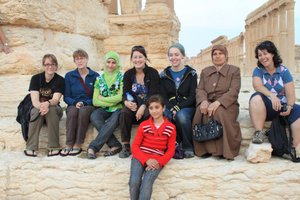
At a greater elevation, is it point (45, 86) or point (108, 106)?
point (45, 86)

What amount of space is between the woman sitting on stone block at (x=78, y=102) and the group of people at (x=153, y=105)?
0.04ft

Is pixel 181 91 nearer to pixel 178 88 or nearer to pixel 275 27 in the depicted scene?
pixel 178 88

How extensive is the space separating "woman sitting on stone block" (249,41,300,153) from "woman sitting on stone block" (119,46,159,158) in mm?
1079

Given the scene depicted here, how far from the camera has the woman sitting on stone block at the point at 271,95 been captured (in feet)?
11.6

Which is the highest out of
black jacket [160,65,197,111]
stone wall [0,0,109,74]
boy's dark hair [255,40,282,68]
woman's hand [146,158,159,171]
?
stone wall [0,0,109,74]

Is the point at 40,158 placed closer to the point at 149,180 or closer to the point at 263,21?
the point at 149,180

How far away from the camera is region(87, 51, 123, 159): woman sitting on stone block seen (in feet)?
12.5

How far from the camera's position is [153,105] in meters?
3.51

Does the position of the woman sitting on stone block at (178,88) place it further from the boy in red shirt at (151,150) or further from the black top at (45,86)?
the black top at (45,86)

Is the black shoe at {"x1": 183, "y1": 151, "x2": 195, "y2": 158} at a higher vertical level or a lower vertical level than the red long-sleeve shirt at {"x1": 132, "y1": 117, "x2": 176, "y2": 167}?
lower

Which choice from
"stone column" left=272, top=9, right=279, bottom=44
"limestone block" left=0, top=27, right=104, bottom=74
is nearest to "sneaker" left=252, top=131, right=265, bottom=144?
"limestone block" left=0, top=27, right=104, bottom=74

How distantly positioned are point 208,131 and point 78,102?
152 cm

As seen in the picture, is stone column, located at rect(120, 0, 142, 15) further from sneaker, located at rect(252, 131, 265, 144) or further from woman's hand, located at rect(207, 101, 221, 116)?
sneaker, located at rect(252, 131, 265, 144)

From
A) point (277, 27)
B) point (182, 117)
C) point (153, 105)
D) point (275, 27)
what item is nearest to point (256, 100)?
point (182, 117)
